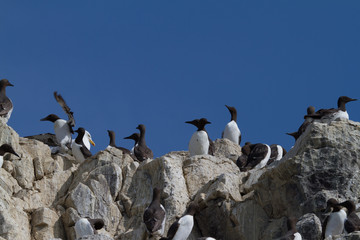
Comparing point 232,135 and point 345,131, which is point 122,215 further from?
point 232,135

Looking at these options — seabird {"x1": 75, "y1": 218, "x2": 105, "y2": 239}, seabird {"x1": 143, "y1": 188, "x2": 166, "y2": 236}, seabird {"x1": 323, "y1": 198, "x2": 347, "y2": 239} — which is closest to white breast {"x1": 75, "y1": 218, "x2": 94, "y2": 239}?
seabird {"x1": 75, "y1": 218, "x2": 105, "y2": 239}

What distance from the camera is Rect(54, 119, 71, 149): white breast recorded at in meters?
25.4

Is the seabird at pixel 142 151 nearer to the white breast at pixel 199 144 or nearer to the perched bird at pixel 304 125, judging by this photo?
the white breast at pixel 199 144

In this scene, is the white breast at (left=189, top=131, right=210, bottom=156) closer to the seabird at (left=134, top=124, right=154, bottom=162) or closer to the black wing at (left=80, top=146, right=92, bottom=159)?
the seabird at (left=134, top=124, right=154, bottom=162)

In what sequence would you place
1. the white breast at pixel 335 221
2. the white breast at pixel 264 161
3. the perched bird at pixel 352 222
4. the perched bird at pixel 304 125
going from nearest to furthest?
the perched bird at pixel 352 222 < the white breast at pixel 335 221 < the white breast at pixel 264 161 < the perched bird at pixel 304 125

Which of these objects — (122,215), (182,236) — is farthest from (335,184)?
(122,215)

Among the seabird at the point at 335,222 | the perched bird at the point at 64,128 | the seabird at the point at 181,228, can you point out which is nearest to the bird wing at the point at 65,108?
the perched bird at the point at 64,128

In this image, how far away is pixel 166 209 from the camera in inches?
781

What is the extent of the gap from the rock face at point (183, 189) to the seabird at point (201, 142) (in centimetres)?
33

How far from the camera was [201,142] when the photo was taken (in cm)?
2358

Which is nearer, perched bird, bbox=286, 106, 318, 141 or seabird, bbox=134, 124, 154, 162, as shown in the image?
perched bird, bbox=286, 106, 318, 141

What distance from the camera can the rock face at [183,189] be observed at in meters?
18.4

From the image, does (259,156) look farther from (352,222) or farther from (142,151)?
(352,222)

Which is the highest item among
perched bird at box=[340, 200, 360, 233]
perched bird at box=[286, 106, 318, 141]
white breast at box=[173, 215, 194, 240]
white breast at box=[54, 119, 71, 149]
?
white breast at box=[54, 119, 71, 149]
